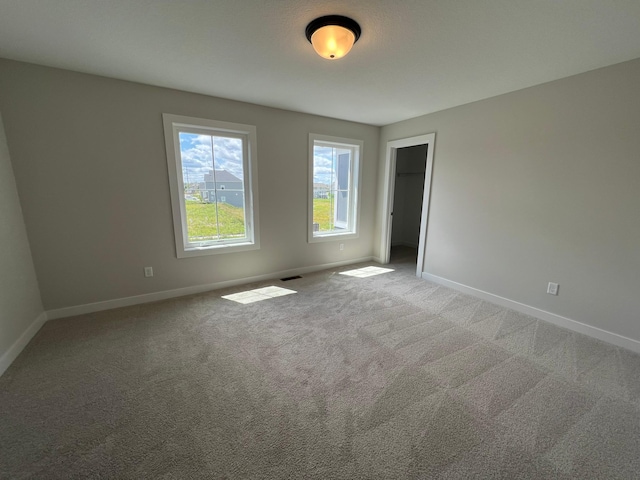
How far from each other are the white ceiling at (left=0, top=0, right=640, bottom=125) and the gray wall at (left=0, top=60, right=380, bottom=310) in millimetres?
242

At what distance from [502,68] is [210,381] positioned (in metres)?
3.63

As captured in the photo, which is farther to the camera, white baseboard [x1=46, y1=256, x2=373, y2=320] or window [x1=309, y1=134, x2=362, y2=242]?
window [x1=309, y1=134, x2=362, y2=242]

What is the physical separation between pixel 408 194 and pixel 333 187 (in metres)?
2.84

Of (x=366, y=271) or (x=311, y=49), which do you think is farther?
(x=366, y=271)

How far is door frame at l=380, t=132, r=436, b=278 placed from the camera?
12.3ft

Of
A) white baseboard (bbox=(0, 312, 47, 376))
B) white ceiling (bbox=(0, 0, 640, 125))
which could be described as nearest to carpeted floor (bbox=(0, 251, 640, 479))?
white baseboard (bbox=(0, 312, 47, 376))

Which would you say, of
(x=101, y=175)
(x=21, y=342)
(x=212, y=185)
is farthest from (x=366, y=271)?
(x=21, y=342)

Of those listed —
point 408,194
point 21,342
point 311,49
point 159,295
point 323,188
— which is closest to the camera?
point 311,49

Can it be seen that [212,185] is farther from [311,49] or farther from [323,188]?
[311,49]

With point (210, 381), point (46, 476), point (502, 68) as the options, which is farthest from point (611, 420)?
point (46, 476)

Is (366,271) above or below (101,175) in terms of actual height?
below

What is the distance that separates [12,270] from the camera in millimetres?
2156

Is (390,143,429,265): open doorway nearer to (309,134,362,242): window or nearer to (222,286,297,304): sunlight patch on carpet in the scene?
(309,134,362,242): window

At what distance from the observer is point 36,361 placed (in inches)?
79.1
